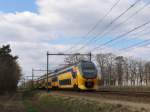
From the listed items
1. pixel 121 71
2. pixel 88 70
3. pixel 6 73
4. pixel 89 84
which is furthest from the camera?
pixel 121 71

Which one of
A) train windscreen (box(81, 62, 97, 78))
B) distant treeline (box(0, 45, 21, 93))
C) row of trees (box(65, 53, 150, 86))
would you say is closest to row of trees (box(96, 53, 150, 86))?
row of trees (box(65, 53, 150, 86))

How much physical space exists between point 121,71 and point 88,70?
58908 millimetres

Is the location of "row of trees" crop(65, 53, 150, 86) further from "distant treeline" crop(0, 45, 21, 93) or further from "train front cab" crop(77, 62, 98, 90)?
"train front cab" crop(77, 62, 98, 90)

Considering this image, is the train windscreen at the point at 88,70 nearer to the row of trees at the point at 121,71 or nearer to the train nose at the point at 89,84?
the train nose at the point at 89,84

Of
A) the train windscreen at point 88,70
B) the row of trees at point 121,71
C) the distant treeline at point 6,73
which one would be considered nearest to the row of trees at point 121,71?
the row of trees at point 121,71

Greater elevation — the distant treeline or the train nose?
the distant treeline

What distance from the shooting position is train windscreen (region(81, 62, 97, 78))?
5265 centimetres

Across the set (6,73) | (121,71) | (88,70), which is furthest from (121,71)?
(88,70)

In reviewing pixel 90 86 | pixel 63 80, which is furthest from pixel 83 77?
pixel 63 80

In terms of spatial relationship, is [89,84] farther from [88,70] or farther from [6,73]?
[6,73]

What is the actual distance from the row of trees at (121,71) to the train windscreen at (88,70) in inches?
2115

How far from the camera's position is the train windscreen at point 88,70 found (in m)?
52.6

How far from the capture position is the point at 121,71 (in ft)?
364

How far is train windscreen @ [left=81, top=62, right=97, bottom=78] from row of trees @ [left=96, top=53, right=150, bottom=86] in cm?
5371
